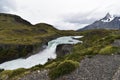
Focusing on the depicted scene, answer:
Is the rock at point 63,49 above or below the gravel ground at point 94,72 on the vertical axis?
below

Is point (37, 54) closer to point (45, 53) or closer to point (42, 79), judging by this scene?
point (45, 53)

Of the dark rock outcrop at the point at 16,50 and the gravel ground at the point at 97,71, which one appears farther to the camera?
the dark rock outcrop at the point at 16,50

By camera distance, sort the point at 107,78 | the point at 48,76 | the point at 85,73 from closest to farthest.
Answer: the point at 107,78, the point at 85,73, the point at 48,76

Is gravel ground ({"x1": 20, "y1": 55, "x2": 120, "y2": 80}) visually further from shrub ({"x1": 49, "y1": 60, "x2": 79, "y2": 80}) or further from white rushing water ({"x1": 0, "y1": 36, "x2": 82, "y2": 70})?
white rushing water ({"x1": 0, "y1": 36, "x2": 82, "y2": 70})

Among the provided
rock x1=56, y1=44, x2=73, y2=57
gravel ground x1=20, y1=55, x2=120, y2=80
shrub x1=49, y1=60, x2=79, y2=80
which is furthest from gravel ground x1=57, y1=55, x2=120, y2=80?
rock x1=56, y1=44, x2=73, y2=57

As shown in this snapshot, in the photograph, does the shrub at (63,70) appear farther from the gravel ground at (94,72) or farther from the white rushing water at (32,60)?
the white rushing water at (32,60)

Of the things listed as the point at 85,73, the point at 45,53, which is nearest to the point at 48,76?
the point at 85,73

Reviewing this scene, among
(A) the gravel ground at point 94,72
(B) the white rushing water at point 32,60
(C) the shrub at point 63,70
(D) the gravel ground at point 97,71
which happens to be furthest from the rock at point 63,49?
(C) the shrub at point 63,70

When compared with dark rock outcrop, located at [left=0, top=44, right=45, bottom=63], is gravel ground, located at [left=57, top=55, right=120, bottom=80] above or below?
above

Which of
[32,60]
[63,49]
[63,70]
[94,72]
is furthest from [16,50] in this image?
[94,72]

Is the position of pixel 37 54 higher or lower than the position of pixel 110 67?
lower

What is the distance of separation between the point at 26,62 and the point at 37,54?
1538cm

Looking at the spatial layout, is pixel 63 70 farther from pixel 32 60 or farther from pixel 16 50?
pixel 16 50

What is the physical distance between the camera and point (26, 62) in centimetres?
12719
